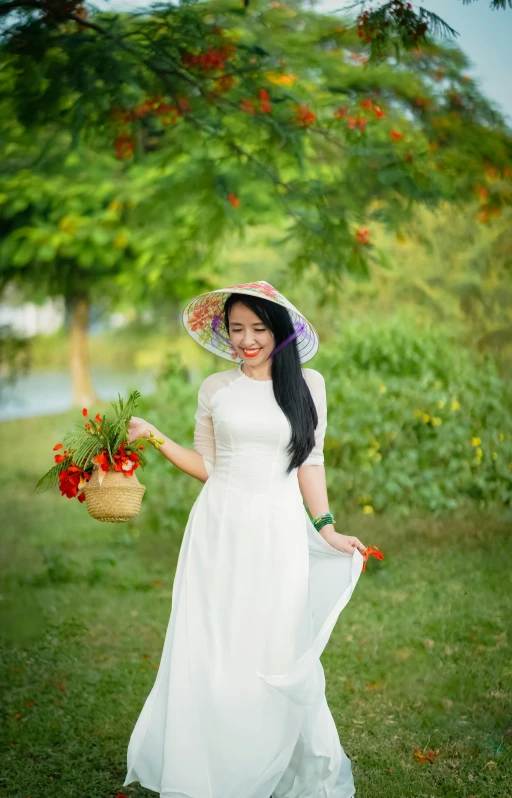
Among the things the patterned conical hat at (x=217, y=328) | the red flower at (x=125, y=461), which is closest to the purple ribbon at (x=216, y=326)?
the patterned conical hat at (x=217, y=328)

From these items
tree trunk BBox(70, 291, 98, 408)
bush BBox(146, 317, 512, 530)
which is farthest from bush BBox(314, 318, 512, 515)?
tree trunk BBox(70, 291, 98, 408)

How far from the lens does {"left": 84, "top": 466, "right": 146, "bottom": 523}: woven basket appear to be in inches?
113

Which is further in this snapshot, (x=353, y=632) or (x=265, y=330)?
(x=353, y=632)

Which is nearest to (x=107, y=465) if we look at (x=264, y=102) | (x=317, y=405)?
(x=317, y=405)

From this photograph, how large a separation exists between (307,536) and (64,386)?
1201 cm

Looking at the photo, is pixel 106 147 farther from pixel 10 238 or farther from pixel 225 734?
pixel 10 238

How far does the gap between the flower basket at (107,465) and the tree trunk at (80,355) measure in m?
10.8

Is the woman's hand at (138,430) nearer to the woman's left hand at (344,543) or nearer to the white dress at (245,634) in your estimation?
the white dress at (245,634)

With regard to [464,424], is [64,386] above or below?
below

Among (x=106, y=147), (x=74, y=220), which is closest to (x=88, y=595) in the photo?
(x=106, y=147)

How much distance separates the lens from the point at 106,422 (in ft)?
9.45

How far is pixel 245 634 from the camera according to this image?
2861mm

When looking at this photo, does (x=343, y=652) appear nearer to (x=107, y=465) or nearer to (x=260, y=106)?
(x=107, y=465)

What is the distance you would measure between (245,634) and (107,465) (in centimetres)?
69
